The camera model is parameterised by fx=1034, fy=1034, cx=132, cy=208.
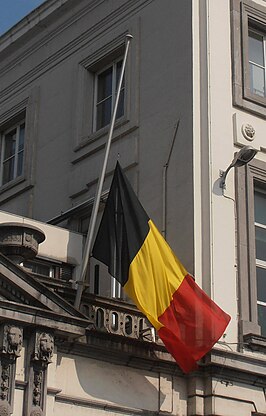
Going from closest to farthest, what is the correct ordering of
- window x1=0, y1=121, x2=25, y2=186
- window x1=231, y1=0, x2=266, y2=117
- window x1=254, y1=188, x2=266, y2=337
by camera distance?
window x1=254, y1=188, x2=266, y2=337
window x1=231, y1=0, x2=266, y2=117
window x1=0, y1=121, x2=25, y2=186

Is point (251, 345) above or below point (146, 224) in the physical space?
below

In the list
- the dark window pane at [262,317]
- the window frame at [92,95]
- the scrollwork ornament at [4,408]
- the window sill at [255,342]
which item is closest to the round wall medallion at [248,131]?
the window frame at [92,95]

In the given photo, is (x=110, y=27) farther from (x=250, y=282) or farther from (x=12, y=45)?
(x=250, y=282)

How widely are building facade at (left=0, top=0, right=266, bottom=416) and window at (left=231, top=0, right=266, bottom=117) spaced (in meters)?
0.03

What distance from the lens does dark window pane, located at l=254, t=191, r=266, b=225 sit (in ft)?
65.5

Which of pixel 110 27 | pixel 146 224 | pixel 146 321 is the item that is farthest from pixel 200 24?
pixel 146 321

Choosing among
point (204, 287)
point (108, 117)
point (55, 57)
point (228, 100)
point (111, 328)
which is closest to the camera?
point (111, 328)

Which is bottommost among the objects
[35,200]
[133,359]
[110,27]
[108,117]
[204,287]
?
[133,359]

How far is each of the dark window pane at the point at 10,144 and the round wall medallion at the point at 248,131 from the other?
729 cm

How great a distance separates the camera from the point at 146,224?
1777cm

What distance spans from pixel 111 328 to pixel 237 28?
727cm

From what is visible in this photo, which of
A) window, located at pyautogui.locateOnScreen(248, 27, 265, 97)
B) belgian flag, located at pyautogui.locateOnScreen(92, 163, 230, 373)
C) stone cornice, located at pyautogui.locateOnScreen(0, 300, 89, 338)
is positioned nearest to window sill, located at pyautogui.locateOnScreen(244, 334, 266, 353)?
belgian flag, located at pyautogui.locateOnScreen(92, 163, 230, 373)

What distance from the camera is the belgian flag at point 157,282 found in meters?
17.0

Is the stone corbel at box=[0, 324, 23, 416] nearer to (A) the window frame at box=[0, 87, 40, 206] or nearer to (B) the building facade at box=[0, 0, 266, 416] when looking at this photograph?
(B) the building facade at box=[0, 0, 266, 416]
